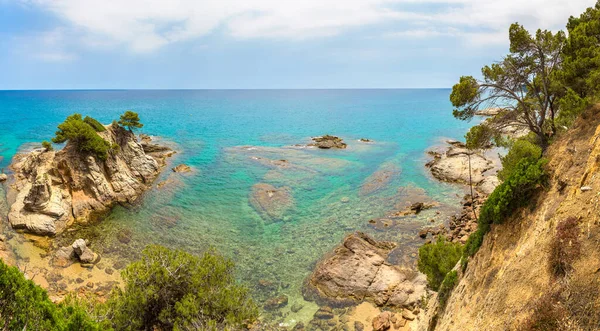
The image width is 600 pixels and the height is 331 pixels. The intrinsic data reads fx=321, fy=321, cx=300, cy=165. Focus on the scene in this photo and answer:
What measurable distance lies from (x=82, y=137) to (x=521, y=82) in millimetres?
48103

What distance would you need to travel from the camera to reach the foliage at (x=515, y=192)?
52.0 ft

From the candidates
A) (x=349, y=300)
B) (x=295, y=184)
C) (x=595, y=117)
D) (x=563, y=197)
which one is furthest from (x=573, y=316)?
(x=295, y=184)

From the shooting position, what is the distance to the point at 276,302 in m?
26.7

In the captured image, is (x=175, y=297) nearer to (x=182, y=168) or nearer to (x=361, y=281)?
(x=361, y=281)

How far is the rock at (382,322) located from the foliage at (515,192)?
9387 mm

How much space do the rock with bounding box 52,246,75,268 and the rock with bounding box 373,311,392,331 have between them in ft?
92.2

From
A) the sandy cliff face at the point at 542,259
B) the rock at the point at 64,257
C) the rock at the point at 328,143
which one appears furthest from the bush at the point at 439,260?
the rock at the point at 328,143

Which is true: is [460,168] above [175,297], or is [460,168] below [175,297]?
below

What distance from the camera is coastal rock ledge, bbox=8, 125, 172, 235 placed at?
35.7 meters

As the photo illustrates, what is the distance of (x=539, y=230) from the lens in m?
13.8

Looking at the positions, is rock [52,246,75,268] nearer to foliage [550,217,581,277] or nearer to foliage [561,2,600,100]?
foliage [550,217,581,277]

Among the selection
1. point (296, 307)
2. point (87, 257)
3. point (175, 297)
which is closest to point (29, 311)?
point (175, 297)

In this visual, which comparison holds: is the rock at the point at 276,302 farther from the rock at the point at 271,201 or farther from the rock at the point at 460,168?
the rock at the point at 460,168

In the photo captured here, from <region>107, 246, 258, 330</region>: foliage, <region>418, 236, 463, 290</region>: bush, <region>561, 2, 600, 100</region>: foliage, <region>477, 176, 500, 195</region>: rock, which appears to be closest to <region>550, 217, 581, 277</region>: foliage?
<region>561, 2, 600, 100</region>: foliage
